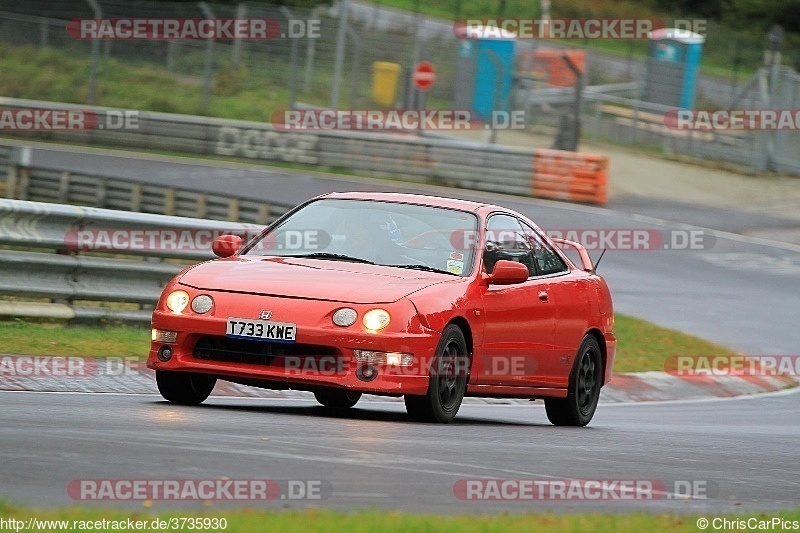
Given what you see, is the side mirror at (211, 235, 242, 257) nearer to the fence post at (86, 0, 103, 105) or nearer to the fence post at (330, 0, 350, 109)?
the fence post at (330, 0, 350, 109)

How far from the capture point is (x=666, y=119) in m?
42.5

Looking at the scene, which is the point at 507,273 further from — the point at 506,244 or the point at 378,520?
the point at 378,520

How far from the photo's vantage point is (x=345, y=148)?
35.0 m

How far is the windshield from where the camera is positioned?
10.6 metres

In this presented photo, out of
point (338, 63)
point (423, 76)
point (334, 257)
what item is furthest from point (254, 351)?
point (338, 63)

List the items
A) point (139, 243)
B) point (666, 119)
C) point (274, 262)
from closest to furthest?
point (274, 262), point (139, 243), point (666, 119)

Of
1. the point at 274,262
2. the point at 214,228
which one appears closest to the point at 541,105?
the point at 214,228

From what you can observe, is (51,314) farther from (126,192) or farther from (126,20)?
(126,20)

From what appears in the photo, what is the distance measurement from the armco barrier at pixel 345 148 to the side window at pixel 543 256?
2080 cm

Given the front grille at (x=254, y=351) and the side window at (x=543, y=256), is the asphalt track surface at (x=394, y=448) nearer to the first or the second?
the front grille at (x=254, y=351)

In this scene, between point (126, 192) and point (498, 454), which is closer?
point (498, 454)

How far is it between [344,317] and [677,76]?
35.3m

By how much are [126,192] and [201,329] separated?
689 inches

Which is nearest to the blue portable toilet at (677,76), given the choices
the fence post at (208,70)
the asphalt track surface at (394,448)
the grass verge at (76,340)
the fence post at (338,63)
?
the fence post at (338,63)
